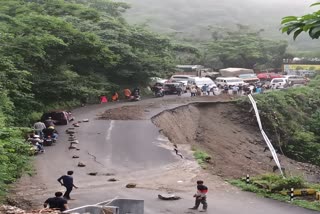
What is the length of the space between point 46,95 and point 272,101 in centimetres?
1999

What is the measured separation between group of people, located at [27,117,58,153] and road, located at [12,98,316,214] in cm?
51

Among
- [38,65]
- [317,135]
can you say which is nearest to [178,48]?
[317,135]

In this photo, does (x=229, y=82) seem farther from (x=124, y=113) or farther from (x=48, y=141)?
(x=48, y=141)

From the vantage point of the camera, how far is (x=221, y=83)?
51.8 metres

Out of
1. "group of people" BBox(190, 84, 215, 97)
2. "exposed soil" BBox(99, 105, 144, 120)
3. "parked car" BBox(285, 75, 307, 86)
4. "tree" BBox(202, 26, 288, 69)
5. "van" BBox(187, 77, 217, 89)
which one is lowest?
"exposed soil" BBox(99, 105, 144, 120)

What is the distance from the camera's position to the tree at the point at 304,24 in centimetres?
465

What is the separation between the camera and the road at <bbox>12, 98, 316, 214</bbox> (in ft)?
50.4

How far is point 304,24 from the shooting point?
4746 millimetres

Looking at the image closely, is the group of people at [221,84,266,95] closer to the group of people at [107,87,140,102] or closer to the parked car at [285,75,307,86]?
the parked car at [285,75,307,86]

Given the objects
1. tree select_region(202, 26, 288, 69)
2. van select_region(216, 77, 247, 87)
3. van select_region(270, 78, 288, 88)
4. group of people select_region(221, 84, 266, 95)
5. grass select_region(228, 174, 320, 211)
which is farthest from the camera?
tree select_region(202, 26, 288, 69)

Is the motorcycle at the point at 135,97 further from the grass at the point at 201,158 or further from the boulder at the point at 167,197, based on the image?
the boulder at the point at 167,197

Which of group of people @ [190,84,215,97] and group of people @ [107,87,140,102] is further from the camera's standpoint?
group of people @ [190,84,215,97]

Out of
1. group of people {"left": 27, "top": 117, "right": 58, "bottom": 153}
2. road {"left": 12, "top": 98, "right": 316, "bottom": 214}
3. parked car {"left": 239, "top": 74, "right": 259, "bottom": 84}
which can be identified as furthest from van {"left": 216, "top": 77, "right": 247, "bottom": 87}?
group of people {"left": 27, "top": 117, "right": 58, "bottom": 153}

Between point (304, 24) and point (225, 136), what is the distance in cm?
2918
